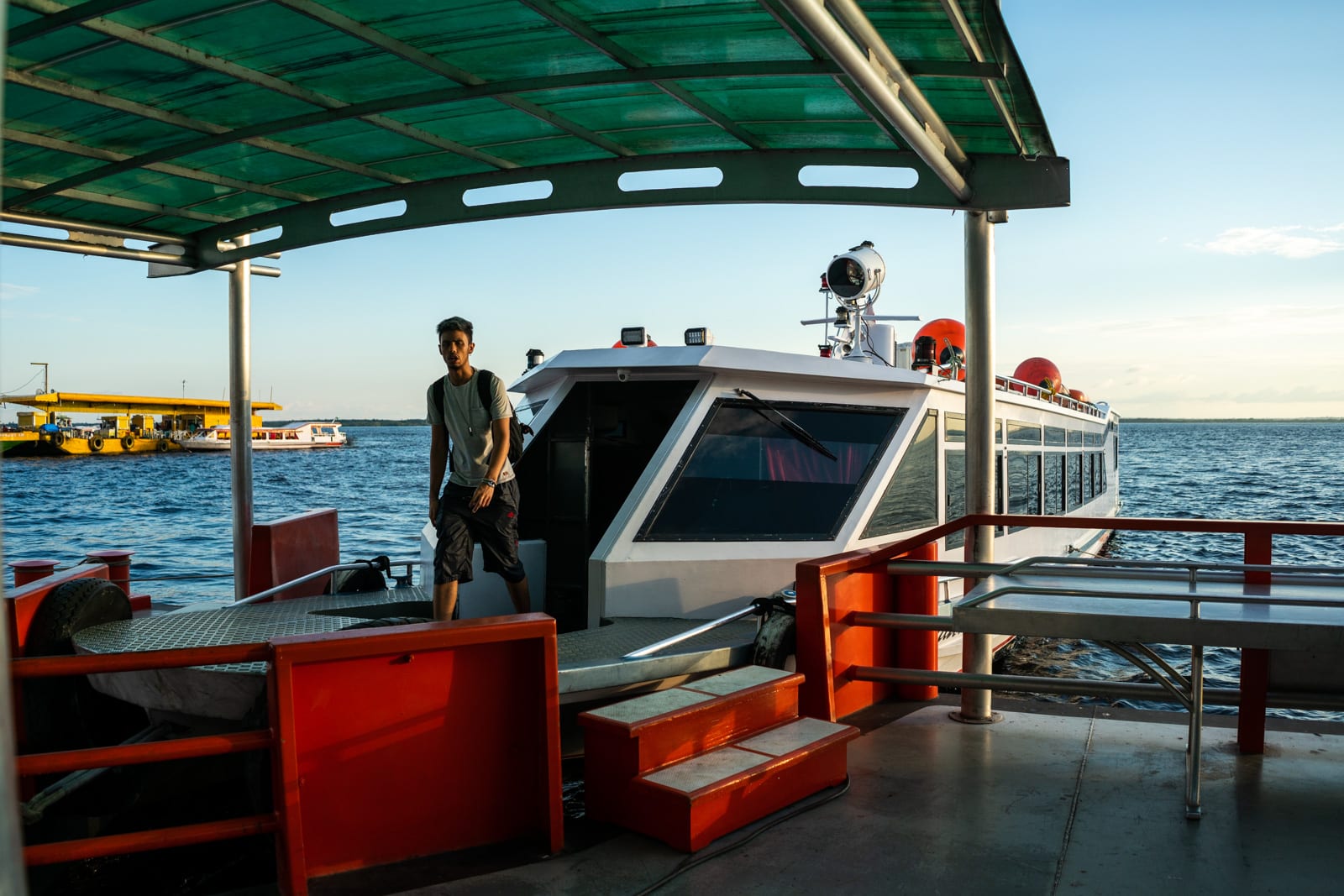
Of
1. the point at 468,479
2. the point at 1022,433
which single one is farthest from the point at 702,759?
the point at 1022,433

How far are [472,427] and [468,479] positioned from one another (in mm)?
296

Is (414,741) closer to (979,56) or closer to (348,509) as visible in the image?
(979,56)

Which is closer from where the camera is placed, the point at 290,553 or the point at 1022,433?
the point at 290,553

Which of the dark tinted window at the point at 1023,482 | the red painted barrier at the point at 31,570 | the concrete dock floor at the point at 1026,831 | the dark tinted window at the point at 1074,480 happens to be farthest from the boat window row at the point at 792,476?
the dark tinted window at the point at 1074,480

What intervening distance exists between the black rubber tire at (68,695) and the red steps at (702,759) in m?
2.80

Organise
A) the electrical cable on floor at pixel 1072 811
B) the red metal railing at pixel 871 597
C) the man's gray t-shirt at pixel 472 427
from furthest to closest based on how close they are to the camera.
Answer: the man's gray t-shirt at pixel 472 427 < the red metal railing at pixel 871 597 < the electrical cable on floor at pixel 1072 811

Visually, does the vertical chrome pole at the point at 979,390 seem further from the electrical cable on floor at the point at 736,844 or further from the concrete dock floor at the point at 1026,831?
the electrical cable on floor at the point at 736,844

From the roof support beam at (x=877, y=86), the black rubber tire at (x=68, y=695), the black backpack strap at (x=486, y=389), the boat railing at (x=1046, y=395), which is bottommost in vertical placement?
A: the black rubber tire at (x=68, y=695)

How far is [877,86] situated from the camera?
4.38 meters

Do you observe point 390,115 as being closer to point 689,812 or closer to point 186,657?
point 186,657

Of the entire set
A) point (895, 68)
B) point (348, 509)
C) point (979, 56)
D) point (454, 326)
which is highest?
point (979, 56)

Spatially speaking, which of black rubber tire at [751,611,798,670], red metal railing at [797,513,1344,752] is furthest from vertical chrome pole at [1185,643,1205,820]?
black rubber tire at [751,611,798,670]

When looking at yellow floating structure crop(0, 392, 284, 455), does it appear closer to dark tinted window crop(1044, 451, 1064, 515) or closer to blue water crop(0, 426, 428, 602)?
blue water crop(0, 426, 428, 602)

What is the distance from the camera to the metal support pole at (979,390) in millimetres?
6051
